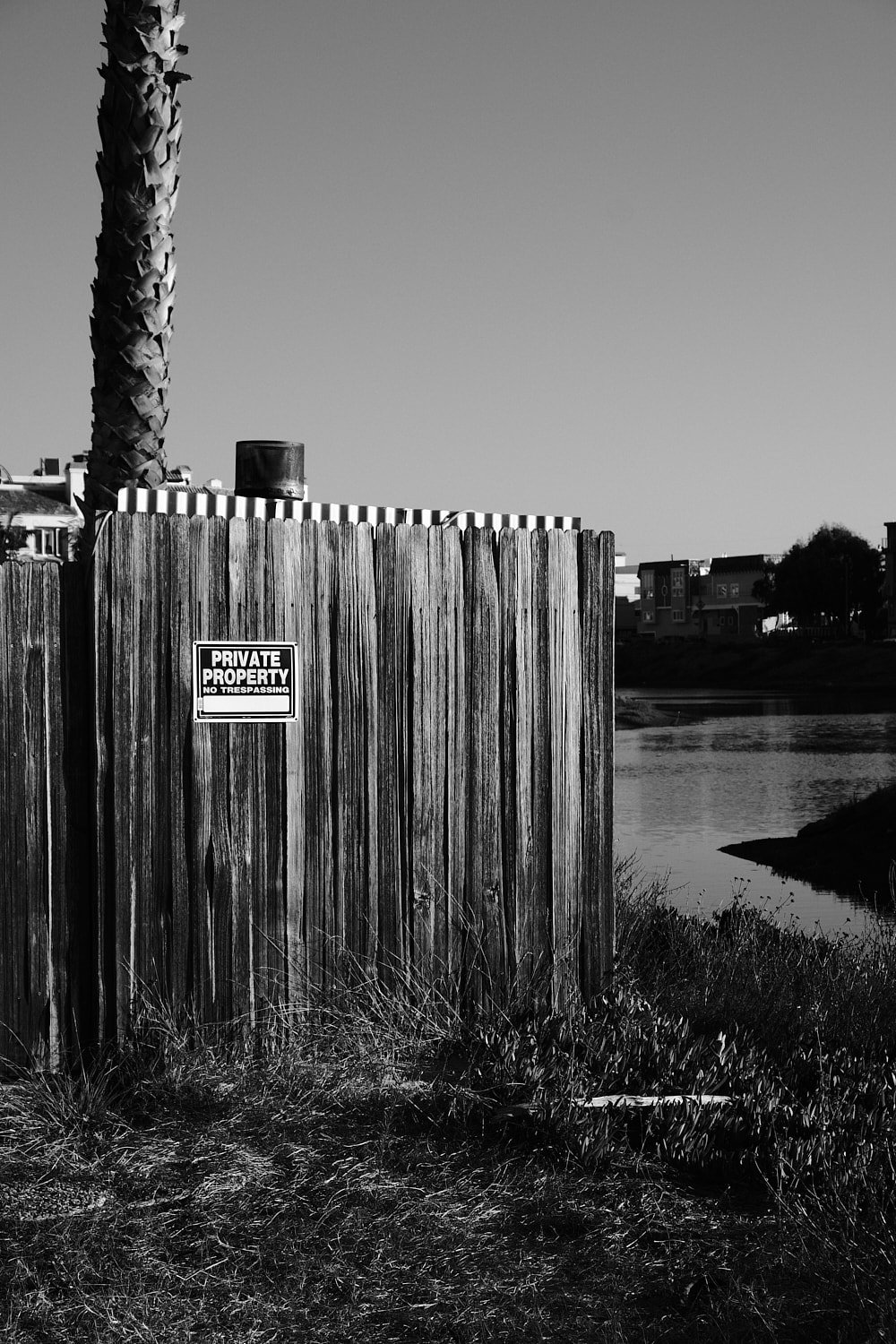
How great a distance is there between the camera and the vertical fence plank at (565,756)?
5098mm

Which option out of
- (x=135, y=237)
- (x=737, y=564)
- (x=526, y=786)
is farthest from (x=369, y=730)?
(x=737, y=564)

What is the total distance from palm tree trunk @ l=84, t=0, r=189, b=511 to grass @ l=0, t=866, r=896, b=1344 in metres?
3.99

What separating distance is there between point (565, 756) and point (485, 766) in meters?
0.37

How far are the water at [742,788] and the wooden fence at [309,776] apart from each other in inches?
190

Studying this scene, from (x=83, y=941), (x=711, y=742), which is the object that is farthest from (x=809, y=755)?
(x=83, y=941)

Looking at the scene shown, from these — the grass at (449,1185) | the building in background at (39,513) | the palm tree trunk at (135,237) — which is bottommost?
the grass at (449,1185)

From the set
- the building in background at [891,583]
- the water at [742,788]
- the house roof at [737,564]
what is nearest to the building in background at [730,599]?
the house roof at [737,564]

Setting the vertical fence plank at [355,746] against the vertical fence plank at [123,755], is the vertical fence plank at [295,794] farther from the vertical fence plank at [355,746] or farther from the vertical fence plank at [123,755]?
the vertical fence plank at [123,755]

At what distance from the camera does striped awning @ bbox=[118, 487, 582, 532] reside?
5527 millimetres

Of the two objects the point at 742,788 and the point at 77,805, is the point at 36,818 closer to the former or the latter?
the point at 77,805

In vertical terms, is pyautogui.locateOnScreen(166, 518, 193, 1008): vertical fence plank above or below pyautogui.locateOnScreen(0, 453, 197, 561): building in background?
below

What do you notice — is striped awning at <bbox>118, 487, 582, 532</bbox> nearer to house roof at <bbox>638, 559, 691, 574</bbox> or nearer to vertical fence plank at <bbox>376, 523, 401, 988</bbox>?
vertical fence plank at <bbox>376, 523, 401, 988</bbox>

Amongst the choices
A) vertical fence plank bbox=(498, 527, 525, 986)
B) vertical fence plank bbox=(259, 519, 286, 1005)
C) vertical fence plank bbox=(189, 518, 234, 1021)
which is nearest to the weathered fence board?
vertical fence plank bbox=(189, 518, 234, 1021)

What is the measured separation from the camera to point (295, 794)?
4586 millimetres
